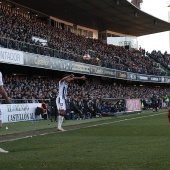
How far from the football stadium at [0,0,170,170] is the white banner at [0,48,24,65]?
0.23ft

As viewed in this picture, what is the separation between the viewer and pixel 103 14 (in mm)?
56125

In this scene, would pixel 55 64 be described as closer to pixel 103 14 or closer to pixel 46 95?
pixel 46 95

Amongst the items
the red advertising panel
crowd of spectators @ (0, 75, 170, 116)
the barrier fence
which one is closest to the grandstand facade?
crowd of spectators @ (0, 75, 170, 116)

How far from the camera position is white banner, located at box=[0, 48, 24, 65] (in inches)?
1147

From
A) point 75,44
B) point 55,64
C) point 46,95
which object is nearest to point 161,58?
point 75,44

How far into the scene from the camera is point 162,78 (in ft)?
218

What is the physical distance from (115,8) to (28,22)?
15489mm

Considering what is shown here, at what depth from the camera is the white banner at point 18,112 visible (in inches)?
976

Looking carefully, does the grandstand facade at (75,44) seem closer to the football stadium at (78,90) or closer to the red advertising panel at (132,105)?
the football stadium at (78,90)

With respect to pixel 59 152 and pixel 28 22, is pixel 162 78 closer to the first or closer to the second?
pixel 28 22

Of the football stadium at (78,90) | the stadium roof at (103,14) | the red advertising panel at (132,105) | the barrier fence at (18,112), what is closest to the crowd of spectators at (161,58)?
the football stadium at (78,90)

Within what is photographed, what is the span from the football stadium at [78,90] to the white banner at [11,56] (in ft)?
0.23

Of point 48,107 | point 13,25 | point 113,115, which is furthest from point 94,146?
point 13,25

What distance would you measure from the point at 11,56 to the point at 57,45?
1021cm
